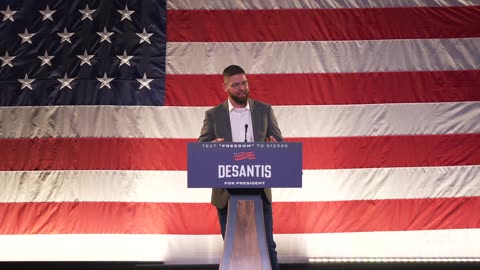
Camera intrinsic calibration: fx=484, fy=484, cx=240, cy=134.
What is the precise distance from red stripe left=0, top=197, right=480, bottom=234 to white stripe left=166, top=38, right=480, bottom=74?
93cm

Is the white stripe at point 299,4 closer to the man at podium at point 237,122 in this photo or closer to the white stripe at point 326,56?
the white stripe at point 326,56

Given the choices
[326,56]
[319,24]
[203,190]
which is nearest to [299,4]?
[319,24]

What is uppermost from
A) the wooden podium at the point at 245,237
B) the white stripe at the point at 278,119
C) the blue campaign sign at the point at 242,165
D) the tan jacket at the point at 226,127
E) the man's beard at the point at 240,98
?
the white stripe at the point at 278,119

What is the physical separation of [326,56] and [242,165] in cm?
167

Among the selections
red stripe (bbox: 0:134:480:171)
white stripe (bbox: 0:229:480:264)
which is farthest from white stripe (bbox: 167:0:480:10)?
white stripe (bbox: 0:229:480:264)

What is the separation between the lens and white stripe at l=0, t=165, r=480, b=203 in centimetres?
334

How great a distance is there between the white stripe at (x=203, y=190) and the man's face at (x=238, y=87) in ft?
3.63

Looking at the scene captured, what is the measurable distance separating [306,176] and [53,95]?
1.84m

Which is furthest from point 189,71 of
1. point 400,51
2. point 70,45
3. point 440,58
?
point 440,58

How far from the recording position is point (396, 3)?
3389 millimetres

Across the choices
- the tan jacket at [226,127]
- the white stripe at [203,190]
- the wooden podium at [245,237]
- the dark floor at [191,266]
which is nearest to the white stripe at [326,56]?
the white stripe at [203,190]

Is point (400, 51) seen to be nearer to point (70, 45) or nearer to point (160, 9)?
point (160, 9)

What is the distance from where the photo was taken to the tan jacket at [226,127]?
2.41m

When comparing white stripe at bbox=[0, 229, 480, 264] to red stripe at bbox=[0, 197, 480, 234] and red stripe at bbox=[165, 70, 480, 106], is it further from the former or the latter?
red stripe at bbox=[165, 70, 480, 106]
